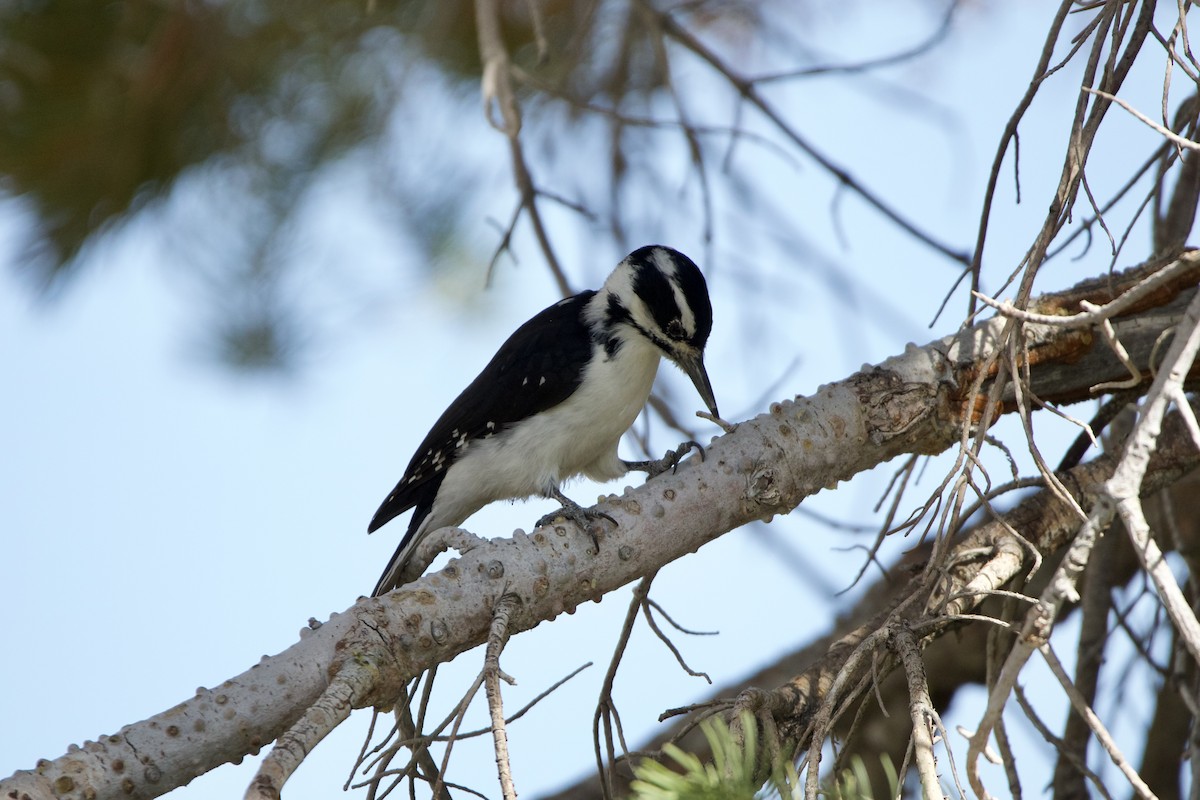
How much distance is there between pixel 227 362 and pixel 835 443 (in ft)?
8.84

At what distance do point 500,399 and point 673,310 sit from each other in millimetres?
556

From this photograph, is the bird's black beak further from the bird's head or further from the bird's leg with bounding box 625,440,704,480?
the bird's leg with bounding box 625,440,704,480

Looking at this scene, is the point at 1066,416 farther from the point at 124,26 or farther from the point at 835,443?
the point at 124,26

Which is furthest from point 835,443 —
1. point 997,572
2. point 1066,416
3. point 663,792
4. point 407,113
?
point 407,113

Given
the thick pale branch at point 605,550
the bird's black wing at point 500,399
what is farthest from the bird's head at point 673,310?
the thick pale branch at point 605,550

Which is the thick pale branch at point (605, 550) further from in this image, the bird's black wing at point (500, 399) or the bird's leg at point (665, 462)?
the bird's black wing at point (500, 399)

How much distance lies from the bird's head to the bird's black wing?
0.56 feet

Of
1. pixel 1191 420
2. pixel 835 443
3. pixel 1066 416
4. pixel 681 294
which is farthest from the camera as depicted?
pixel 681 294

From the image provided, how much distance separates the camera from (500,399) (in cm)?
340

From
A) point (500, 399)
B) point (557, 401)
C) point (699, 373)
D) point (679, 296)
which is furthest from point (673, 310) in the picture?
point (500, 399)

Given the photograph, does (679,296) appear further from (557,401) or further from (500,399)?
(500,399)

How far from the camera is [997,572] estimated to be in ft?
6.82

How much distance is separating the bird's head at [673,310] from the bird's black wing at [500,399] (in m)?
0.17

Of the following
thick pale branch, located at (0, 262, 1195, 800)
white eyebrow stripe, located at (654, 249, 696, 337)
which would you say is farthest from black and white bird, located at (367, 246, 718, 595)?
thick pale branch, located at (0, 262, 1195, 800)
